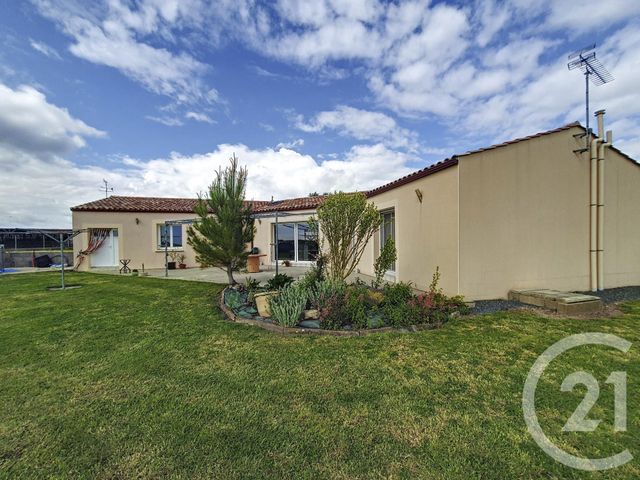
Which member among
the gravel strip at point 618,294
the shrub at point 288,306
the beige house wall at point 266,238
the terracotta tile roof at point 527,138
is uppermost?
the terracotta tile roof at point 527,138

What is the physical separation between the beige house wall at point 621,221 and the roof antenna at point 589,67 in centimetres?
178

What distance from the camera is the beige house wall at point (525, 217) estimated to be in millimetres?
7426

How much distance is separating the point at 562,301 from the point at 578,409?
462cm

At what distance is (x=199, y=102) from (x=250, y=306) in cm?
1033

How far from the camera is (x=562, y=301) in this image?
6711mm

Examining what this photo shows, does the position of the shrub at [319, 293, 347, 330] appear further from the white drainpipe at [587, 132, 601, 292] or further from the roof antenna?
the roof antenna

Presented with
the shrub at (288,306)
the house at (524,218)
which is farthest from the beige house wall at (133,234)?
the house at (524,218)

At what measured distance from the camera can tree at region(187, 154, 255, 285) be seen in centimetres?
992

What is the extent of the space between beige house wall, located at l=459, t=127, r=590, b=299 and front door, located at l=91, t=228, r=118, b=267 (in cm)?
2039

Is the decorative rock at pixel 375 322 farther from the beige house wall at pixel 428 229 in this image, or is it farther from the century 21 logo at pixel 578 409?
the beige house wall at pixel 428 229

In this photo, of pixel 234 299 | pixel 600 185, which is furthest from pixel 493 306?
pixel 234 299

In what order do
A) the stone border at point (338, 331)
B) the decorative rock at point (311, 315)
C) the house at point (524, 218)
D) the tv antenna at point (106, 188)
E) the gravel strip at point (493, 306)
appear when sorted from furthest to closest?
the tv antenna at point (106, 188)
the house at point (524, 218)
the gravel strip at point (493, 306)
the decorative rock at point (311, 315)
the stone border at point (338, 331)

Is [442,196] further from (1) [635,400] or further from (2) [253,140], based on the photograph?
(2) [253,140]

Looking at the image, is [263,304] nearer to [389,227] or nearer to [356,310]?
[356,310]
